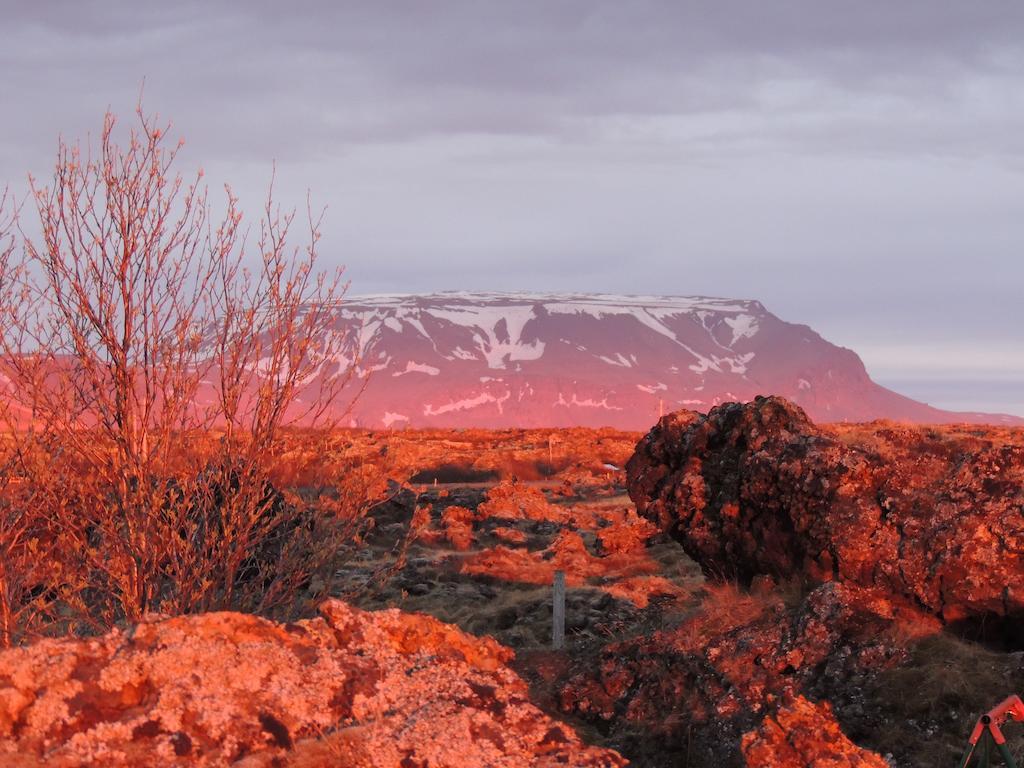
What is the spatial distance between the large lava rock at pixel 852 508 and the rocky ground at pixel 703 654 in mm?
24

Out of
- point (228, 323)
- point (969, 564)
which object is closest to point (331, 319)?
point (228, 323)

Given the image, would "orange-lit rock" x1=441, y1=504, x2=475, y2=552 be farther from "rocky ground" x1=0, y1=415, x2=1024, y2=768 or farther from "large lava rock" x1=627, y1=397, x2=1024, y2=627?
"large lava rock" x1=627, y1=397, x2=1024, y2=627

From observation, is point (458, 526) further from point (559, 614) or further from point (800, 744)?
point (800, 744)

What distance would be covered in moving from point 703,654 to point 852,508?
2328mm

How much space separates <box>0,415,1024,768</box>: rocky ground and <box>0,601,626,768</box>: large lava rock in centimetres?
1

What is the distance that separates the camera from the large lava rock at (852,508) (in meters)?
9.54

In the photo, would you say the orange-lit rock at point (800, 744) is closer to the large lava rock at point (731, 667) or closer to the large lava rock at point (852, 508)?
the large lava rock at point (731, 667)

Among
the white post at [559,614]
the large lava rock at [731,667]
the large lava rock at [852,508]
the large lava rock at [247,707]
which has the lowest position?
the white post at [559,614]

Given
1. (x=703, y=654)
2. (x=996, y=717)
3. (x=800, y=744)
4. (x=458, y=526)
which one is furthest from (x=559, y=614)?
(x=458, y=526)

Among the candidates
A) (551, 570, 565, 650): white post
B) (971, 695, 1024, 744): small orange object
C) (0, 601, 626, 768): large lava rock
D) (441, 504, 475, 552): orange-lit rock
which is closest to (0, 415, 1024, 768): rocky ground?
(0, 601, 626, 768): large lava rock

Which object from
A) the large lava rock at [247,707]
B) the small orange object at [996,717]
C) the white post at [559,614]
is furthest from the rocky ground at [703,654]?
the small orange object at [996,717]

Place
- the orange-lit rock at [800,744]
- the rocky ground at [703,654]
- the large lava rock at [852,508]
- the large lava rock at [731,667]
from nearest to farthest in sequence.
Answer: the rocky ground at [703,654]
the orange-lit rock at [800,744]
the large lava rock at [731,667]
the large lava rock at [852,508]

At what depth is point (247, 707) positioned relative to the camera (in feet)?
17.8

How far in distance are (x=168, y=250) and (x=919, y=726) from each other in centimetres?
766
